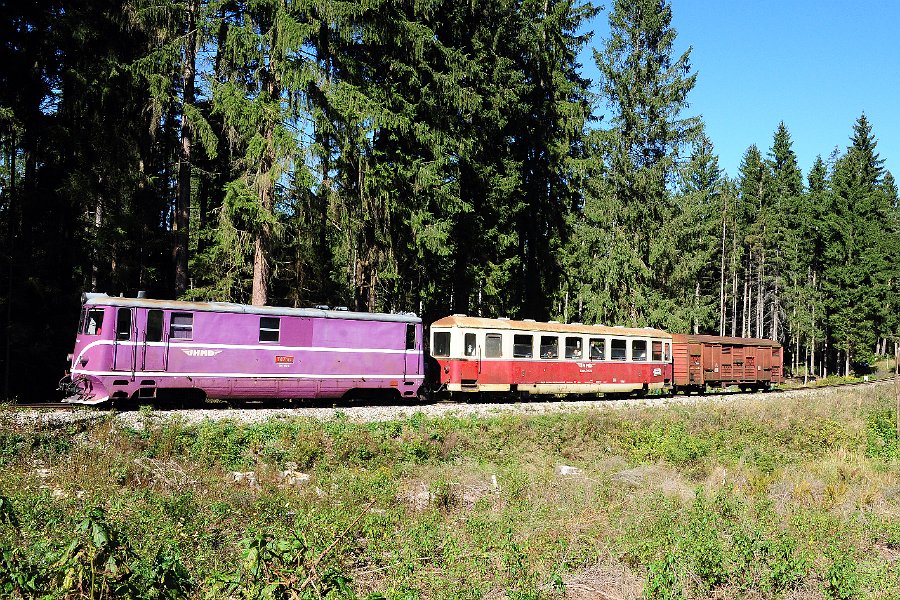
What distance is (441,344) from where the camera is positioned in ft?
75.9

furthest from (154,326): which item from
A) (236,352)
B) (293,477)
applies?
(293,477)

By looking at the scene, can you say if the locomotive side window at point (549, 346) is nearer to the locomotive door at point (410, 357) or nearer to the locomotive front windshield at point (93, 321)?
the locomotive door at point (410, 357)

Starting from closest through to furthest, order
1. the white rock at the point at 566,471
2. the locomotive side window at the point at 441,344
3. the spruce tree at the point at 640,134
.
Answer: the white rock at the point at 566,471, the locomotive side window at the point at 441,344, the spruce tree at the point at 640,134

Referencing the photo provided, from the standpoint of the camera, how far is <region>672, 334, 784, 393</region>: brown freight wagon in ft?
98.9

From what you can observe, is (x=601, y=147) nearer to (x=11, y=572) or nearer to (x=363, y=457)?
(x=363, y=457)

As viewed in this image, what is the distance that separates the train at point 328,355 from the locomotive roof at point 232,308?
0.10ft

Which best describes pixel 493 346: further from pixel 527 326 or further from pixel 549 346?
pixel 549 346

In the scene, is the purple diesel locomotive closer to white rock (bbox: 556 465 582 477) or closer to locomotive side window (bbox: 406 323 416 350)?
locomotive side window (bbox: 406 323 416 350)

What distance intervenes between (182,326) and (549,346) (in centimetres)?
1302

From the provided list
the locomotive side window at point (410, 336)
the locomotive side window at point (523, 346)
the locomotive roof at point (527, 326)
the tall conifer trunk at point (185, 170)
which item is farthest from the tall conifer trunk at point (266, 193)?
the locomotive side window at point (523, 346)

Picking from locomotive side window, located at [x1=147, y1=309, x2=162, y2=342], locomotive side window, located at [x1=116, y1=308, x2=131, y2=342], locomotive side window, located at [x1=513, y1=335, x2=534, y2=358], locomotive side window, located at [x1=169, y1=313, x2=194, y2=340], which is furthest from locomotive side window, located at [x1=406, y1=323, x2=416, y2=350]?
locomotive side window, located at [x1=116, y1=308, x2=131, y2=342]

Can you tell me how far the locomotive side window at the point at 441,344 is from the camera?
22.9m

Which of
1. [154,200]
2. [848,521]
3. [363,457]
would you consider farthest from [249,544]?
[154,200]

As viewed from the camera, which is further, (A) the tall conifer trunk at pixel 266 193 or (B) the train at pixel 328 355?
(A) the tall conifer trunk at pixel 266 193
